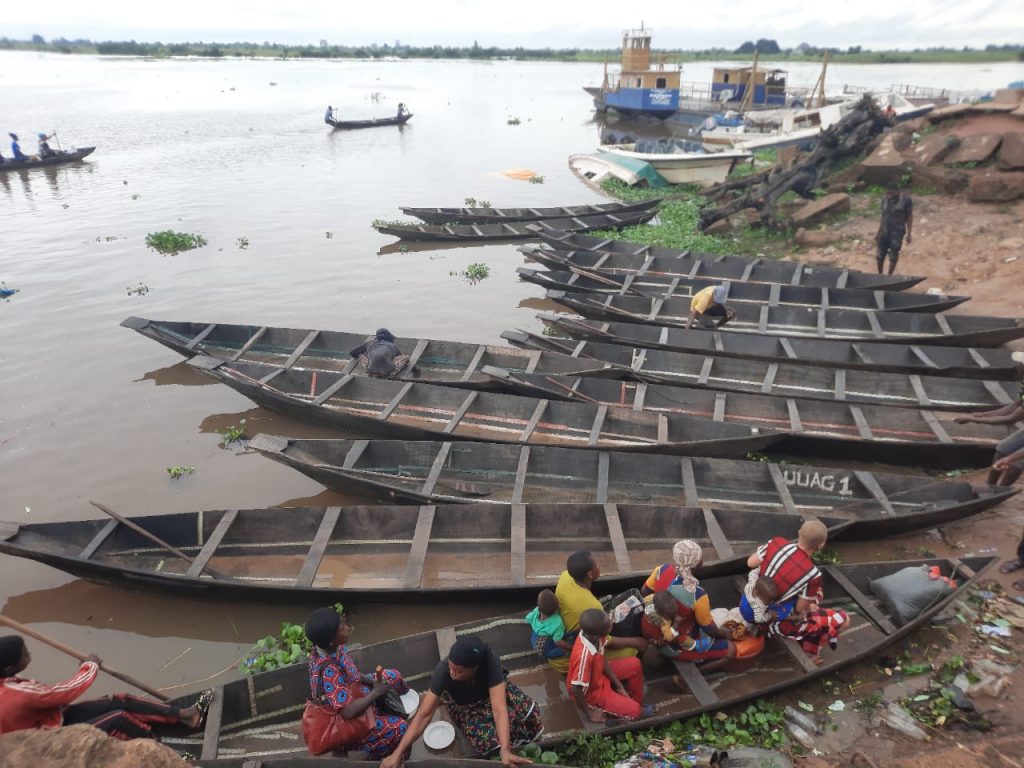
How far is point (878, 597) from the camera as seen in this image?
5777mm

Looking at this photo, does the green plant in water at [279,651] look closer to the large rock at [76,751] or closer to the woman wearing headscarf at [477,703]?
the woman wearing headscarf at [477,703]

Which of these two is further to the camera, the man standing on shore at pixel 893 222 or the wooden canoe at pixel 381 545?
the man standing on shore at pixel 893 222

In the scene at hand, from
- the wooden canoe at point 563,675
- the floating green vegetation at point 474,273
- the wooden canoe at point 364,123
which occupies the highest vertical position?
the wooden canoe at point 364,123

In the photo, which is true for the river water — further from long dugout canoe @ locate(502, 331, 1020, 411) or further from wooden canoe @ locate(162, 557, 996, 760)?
long dugout canoe @ locate(502, 331, 1020, 411)

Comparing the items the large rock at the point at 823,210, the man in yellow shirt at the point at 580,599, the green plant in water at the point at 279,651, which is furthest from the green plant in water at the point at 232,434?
the large rock at the point at 823,210

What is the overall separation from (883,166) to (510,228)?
12.1 metres

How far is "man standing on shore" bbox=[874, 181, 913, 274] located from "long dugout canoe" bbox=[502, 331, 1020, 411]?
5292mm

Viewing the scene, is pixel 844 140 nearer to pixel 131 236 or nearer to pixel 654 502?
pixel 654 502

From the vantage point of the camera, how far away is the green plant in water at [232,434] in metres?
10.2

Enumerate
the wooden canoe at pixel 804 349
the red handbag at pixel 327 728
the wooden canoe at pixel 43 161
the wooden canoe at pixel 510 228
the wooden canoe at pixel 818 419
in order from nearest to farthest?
the red handbag at pixel 327 728
the wooden canoe at pixel 818 419
the wooden canoe at pixel 804 349
the wooden canoe at pixel 510 228
the wooden canoe at pixel 43 161

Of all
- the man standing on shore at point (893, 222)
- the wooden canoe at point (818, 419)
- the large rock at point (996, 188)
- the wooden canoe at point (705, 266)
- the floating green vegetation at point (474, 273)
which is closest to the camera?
the wooden canoe at point (818, 419)

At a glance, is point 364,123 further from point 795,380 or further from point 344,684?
point 344,684

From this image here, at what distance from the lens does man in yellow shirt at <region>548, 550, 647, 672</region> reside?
478cm

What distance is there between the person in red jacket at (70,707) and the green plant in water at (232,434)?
19.2ft
